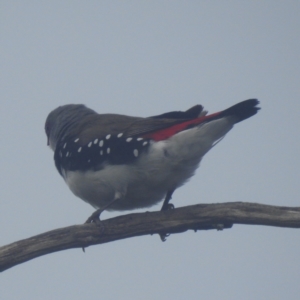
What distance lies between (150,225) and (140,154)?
1.06m

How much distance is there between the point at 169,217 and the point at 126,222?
0.50 meters

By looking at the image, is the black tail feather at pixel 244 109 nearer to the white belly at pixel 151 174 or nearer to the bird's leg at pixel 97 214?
the white belly at pixel 151 174

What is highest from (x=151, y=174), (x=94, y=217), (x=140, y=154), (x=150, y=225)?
(x=140, y=154)

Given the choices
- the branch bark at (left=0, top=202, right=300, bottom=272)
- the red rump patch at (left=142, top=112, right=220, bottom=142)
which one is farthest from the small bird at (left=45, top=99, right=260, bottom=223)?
the branch bark at (left=0, top=202, right=300, bottom=272)

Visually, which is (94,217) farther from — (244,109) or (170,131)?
(244,109)

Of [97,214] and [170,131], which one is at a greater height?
[170,131]

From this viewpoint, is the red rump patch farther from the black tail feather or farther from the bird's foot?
the bird's foot

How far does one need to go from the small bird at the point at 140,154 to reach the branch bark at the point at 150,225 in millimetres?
508

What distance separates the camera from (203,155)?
25.1 feet

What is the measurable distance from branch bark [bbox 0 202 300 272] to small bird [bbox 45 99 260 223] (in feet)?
1.67

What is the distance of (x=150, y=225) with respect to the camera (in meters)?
7.02

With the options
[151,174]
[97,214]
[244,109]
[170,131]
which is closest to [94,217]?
[97,214]

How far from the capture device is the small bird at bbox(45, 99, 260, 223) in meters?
7.35

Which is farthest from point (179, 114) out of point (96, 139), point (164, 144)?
point (96, 139)
